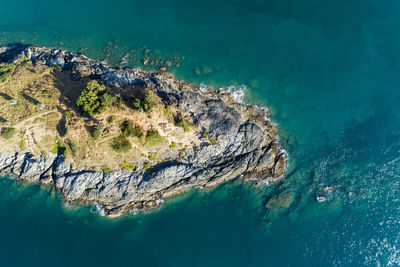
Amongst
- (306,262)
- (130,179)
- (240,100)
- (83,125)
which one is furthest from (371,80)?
(83,125)

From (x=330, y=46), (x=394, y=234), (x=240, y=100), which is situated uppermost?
(x=330, y=46)

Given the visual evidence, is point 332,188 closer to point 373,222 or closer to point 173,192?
point 373,222

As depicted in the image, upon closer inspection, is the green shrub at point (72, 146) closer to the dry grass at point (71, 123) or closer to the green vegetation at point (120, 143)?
the dry grass at point (71, 123)

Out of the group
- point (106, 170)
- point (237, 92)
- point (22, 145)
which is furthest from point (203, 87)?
point (22, 145)

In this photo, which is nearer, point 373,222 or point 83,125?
point 83,125

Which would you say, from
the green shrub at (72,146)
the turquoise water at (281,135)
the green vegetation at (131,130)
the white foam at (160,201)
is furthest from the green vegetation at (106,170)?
the white foam at (160,201)

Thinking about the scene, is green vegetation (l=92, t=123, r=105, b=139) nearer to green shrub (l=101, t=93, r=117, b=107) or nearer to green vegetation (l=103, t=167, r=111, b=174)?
green shrub (l=101, t=93, r=117, b=107)
